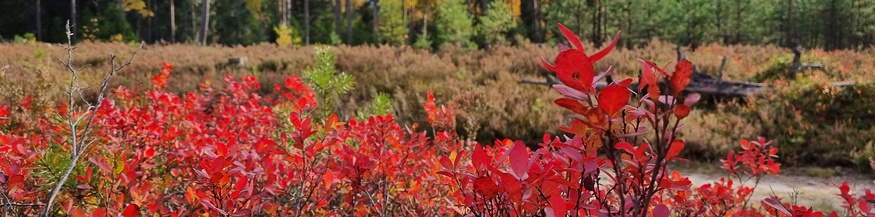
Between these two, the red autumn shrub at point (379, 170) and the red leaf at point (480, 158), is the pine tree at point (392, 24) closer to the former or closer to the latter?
the red autumn shrub at point (379, 170)

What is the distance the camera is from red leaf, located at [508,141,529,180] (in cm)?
110

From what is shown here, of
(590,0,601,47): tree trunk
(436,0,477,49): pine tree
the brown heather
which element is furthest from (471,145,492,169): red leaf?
(590,0,601,47): tree trunk

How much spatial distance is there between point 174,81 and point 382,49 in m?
5.12

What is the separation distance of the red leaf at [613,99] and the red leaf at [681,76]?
6 cm

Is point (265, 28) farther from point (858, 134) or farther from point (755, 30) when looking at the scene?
point (858, 134)

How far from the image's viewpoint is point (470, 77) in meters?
11.4

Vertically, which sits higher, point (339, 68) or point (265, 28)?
point (265, 28)

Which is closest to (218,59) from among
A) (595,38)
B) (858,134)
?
(858,134)

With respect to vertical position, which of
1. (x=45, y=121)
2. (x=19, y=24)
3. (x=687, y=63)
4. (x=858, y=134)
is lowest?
(x=858, y=134)

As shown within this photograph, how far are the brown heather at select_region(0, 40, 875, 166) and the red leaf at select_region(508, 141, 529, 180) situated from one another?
4401mm

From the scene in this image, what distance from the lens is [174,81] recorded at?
1130 centimetres

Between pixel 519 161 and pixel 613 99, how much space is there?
34 cm

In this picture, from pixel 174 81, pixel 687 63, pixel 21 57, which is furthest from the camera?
pixel 21 57

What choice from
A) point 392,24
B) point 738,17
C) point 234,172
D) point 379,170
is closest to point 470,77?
point 379,170
